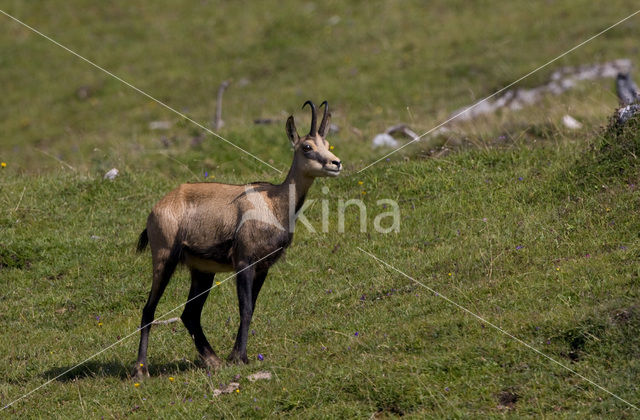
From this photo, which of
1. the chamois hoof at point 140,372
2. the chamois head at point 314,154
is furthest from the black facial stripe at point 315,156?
the chamois hoof at point 140,372

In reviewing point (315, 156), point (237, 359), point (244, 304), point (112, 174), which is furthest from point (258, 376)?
point (112, 174)

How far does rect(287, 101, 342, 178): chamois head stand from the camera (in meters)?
9.80

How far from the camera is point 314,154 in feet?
32.6

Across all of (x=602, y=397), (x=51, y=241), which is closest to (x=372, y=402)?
(x=602, y=397)

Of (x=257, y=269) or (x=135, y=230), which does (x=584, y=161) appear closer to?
(x=257, y=269)

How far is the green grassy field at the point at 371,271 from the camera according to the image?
27.7 feet

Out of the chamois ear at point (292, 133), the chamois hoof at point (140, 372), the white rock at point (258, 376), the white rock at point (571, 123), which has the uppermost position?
the white rock at point (571, 123)

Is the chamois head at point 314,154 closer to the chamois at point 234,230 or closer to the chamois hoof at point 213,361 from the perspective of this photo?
the chamois at point 234,230

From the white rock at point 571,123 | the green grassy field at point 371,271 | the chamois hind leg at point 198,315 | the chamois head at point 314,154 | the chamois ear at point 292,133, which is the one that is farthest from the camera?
the white rock at point 571,123

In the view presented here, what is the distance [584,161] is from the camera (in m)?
→ 12.8

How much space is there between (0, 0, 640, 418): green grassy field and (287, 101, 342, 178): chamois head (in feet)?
5.76

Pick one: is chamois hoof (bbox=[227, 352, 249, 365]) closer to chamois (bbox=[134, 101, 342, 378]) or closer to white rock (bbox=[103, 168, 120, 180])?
chamois (bbox=[134, 101, 342, 378])

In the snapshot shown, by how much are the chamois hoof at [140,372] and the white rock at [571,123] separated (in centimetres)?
937

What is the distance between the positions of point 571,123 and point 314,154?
27.7 ft
